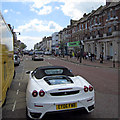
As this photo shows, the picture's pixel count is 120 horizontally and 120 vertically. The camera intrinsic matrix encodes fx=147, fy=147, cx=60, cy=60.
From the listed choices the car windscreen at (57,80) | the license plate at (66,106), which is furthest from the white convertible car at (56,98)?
the car windscreen at (57,80)

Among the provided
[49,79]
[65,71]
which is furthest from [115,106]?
[49,79]

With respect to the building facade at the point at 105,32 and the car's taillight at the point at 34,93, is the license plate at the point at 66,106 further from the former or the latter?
the building facade at the point at 105,32

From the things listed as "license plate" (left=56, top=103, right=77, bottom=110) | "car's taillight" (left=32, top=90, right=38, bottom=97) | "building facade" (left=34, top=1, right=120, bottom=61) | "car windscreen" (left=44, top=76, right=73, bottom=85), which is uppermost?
"building facade" (left=34, top=1, right=120, bottom=61)

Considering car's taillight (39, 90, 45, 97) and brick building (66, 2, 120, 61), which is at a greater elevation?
brick building (66, 2, 120, 61)

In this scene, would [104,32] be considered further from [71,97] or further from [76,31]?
[71,97]

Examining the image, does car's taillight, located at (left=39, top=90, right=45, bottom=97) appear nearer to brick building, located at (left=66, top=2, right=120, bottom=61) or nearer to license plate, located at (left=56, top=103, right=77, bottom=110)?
license plate, located at (left=56, top=103, right=77, bottom=110)

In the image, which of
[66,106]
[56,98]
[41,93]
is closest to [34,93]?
[41,93]

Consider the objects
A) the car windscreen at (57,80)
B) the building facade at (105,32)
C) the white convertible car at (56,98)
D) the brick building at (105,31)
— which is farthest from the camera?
the brick building at (105,31)

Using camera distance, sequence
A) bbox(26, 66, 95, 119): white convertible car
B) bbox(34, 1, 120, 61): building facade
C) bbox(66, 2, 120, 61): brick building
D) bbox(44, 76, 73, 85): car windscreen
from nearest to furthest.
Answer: bbox(26, 66, 95, 119): white convertible car → bbox(44, 76, 73, 85): car windscreen → bbox(34, 1, 120, 61): building facade → bbox(66, 2, 120, 61): brick building

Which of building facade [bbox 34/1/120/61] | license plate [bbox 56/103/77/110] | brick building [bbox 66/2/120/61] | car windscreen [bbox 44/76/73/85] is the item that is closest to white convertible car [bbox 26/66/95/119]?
license plate [bbox 56/103/77/110]

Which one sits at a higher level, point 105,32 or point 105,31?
point 105,31

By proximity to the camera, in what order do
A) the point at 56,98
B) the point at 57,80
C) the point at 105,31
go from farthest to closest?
the point at 105,31
the point at 57,80
the point at 56,98

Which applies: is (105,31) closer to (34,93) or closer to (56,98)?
(56,98)

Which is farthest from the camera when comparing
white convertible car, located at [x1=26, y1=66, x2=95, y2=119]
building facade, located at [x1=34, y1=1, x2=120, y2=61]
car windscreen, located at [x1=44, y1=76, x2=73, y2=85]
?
building facade, located at [x1=34, y1=1, x2=120, y2=61]
